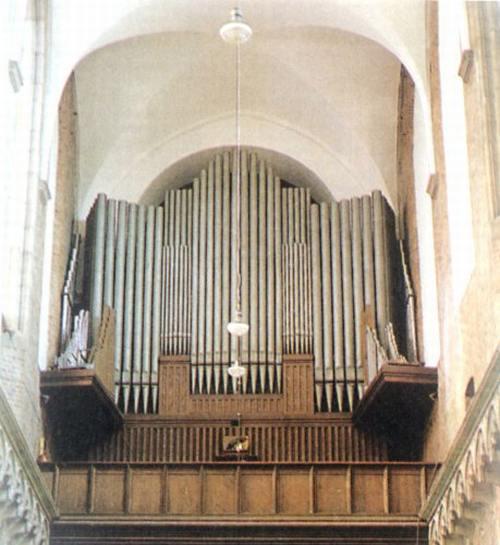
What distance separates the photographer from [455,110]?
1938 cm

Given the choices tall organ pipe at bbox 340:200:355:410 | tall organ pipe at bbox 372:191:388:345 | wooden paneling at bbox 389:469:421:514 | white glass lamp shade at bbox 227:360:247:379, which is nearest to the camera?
wooden paneling at bbox 389:469:421:514

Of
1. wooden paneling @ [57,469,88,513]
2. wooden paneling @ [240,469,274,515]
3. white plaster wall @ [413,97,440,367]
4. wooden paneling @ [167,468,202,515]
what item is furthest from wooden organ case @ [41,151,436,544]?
wooden paneling @ [57,469,88,513]

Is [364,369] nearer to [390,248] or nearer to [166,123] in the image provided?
[390,248]

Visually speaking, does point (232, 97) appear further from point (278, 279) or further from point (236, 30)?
point (236, 30)

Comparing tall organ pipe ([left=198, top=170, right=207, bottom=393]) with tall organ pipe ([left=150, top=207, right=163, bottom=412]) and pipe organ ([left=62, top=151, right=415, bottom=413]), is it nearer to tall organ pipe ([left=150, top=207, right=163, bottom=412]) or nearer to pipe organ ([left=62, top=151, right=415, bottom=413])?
pipe organ ([left=62, top=151, right=415, bottom=413])

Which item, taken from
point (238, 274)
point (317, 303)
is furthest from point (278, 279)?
point (317, 303)

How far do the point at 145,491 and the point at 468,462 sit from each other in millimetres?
6206

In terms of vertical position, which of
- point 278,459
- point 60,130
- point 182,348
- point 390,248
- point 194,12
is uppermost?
point 194,12

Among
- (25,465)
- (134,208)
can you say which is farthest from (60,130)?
(25,465)

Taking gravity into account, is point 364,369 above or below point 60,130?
below

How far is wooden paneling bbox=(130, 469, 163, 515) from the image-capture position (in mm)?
20031

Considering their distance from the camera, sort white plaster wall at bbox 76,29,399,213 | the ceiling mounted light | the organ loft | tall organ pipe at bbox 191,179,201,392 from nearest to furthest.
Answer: the ceiling mounted light → the organ loft → tall organ pipe at bbox 191,179,201,392 → white plaster wall at bbox 76,29,399,213

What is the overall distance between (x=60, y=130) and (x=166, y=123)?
291cm

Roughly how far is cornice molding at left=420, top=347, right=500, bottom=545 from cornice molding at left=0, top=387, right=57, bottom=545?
196 inches
